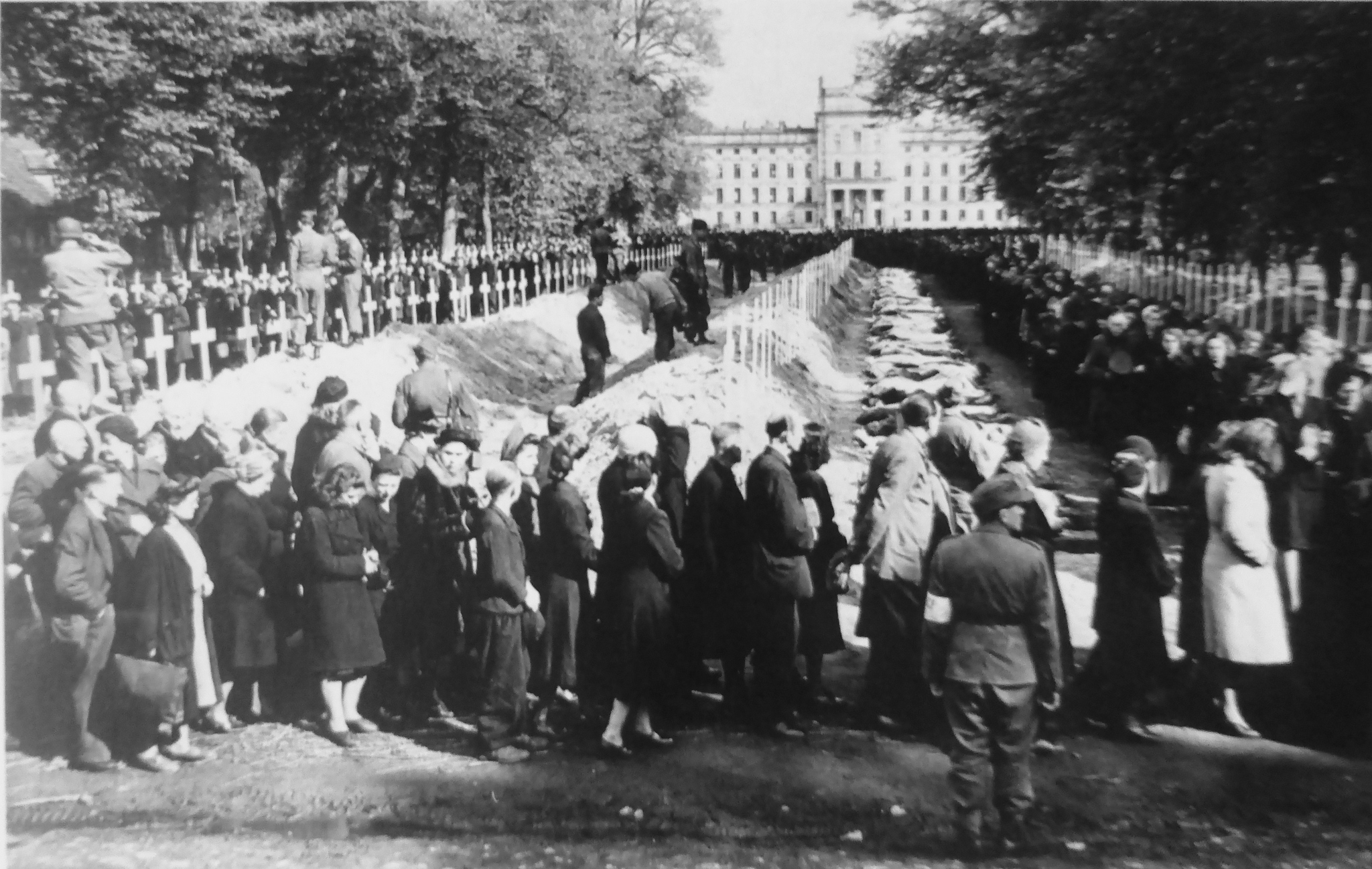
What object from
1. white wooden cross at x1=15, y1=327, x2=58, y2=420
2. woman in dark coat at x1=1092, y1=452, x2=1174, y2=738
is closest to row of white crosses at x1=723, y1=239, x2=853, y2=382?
woman in dark coat at x1=1092, y1=452, x2=1174, y2=738

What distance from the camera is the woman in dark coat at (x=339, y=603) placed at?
473 centimetres

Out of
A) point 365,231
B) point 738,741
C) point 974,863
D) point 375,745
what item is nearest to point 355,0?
point 365,231

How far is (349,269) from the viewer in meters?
6.95

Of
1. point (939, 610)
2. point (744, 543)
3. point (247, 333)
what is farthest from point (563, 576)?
point (247, 333)

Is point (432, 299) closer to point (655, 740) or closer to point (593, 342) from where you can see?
point (593, 342)

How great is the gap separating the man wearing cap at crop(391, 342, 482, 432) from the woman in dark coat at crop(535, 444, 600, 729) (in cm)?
82

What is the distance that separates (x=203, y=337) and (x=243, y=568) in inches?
49.7

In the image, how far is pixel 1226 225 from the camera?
5.98 metres

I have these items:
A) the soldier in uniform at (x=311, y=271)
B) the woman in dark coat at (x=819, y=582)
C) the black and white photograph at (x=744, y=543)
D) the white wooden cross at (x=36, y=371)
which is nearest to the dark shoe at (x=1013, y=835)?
the black and white photograph at (x=744, y=543)

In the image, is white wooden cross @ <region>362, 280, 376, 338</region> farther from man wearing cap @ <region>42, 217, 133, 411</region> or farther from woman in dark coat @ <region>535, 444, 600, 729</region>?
woman in dark coat @ <region>535, 444, 600, 729</region>

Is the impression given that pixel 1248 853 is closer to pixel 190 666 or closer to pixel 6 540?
pixel 190 666

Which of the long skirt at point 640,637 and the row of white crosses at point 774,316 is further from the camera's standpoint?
the row of white crosses at point 774,316

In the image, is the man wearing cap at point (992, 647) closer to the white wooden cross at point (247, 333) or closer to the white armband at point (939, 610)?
the white armband at point (939, 610)

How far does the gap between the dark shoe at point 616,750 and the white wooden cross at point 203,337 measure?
2.31 m
